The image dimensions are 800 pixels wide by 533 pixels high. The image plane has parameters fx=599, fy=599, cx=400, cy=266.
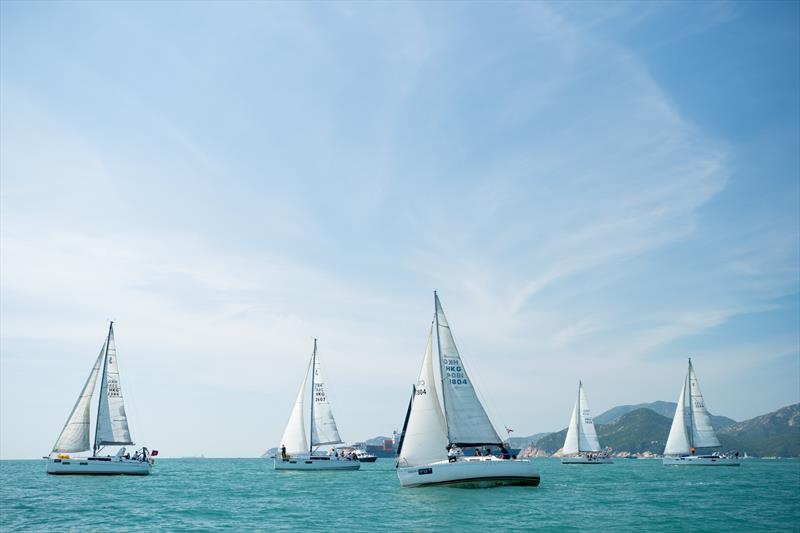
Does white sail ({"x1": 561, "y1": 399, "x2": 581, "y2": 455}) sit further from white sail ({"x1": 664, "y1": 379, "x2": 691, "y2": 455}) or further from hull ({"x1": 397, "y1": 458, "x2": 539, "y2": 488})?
hull ({"x1": 397, "y1": 458, "x2": 539, "y2": 488})

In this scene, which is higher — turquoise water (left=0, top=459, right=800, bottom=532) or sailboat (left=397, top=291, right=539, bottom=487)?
sailboat (left=397, top=291, right=539, bottom=487)

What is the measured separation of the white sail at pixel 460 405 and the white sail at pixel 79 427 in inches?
1478

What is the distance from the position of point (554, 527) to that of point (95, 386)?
49465 millimetres

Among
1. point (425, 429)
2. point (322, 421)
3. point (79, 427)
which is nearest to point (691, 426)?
point (322, 421)

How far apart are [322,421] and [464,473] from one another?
42.4 metres

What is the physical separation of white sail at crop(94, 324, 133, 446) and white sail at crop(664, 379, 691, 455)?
76.6 m

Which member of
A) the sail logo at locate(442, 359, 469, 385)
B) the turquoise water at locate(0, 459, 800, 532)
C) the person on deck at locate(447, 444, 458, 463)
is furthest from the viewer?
the sail logo at locate(442, 359, 469, 385)

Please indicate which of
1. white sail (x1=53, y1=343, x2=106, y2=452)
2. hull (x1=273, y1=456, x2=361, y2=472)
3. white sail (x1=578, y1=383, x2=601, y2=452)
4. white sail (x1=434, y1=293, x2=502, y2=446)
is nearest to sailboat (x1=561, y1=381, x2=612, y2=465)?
white sail (x1=578, y1=383, x2=601, y2=452)

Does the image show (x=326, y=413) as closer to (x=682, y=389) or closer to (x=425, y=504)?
(x=425, y=504)

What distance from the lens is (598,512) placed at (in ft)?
103

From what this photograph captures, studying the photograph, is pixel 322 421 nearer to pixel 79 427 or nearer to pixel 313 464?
pixel 313 464

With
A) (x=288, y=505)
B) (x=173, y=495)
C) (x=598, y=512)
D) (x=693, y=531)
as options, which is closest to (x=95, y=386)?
(x=173, y=495)

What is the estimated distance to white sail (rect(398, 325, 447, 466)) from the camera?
3841 centimetres

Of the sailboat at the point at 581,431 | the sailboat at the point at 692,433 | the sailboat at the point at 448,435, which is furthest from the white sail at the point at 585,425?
the sailboat at the point at 448,435
